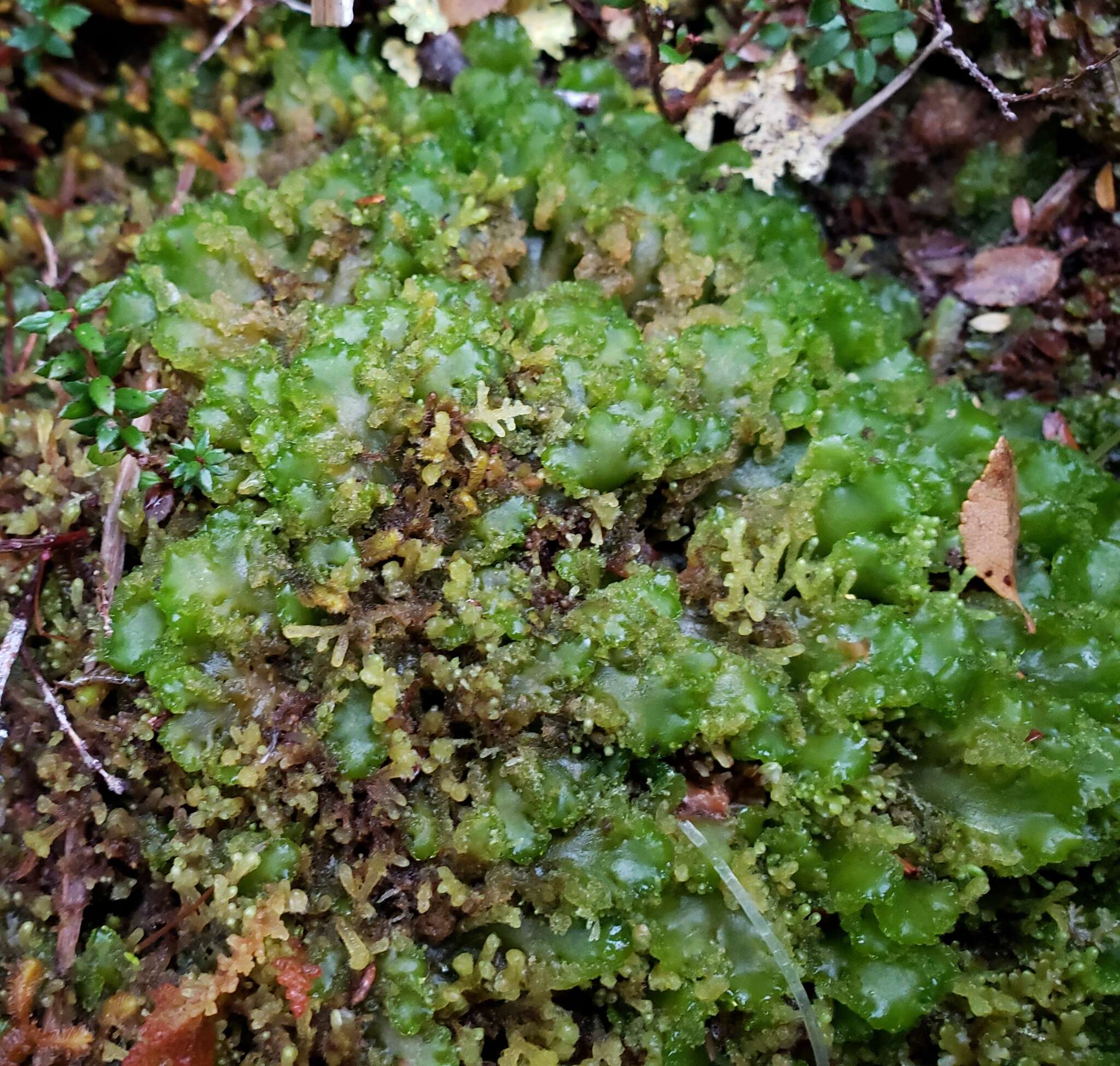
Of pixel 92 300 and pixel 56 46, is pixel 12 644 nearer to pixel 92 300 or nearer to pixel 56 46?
pixel 92 300

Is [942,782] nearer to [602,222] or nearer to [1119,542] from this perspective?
[1119,542]

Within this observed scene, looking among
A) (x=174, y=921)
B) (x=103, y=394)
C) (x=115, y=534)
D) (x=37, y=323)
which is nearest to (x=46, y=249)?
(x=37, y=323)

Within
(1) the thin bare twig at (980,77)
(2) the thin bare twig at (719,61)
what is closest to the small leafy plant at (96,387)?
(2) the thin bare twig at (719,61)

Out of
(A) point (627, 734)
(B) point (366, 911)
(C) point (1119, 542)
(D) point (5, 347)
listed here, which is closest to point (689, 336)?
(A) point (627, 734)

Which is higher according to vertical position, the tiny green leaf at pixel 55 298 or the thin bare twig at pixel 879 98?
the thin bare twig at pixel 879 98

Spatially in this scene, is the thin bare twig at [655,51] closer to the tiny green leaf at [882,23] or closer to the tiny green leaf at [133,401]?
the tiny green leaf at [882,23]

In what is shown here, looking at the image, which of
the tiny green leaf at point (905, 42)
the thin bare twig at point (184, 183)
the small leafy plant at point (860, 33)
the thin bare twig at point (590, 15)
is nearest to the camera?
the small leafy plant at point (860, 33)

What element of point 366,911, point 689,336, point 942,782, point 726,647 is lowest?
point 366,911
